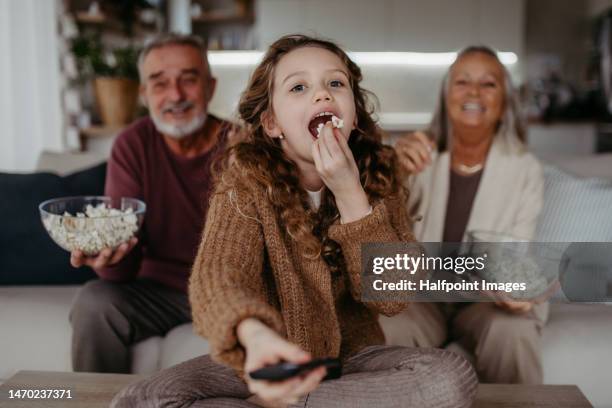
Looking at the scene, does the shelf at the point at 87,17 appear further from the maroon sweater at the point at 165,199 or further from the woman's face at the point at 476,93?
the woman's face at the point at 476,93

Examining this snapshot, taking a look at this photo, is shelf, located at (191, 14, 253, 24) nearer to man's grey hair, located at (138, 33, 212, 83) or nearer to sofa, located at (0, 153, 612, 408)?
man's grey hair, located at (138, 33, 212, 83)

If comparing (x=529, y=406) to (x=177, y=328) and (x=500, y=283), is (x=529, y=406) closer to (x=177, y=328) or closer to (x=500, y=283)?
(x=500, y=283)

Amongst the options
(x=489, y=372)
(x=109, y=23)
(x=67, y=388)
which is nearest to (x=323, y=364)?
(x=67, y=388)

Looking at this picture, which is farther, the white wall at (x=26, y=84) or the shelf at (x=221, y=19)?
the shelf at (x=221, y=19)

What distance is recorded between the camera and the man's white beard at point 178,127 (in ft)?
5.23

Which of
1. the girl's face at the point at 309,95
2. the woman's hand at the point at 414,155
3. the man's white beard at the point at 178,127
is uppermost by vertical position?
the girl's face at the point at 309,95

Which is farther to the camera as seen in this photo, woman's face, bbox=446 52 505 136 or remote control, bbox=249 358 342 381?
woman's face, bbox=446 52 505 136

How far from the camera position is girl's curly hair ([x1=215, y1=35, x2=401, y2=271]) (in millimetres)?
1053

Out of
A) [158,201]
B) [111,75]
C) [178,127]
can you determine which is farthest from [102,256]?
[111,75]

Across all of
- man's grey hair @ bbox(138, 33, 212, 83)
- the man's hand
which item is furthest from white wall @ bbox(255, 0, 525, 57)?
the man's hand

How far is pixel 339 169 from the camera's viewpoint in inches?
37.6

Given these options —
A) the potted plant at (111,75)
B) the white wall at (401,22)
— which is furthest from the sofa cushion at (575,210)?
the white wall at (401,22)

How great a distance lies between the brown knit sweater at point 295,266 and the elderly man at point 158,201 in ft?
1.33

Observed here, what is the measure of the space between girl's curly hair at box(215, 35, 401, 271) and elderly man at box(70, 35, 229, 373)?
0.75ft
